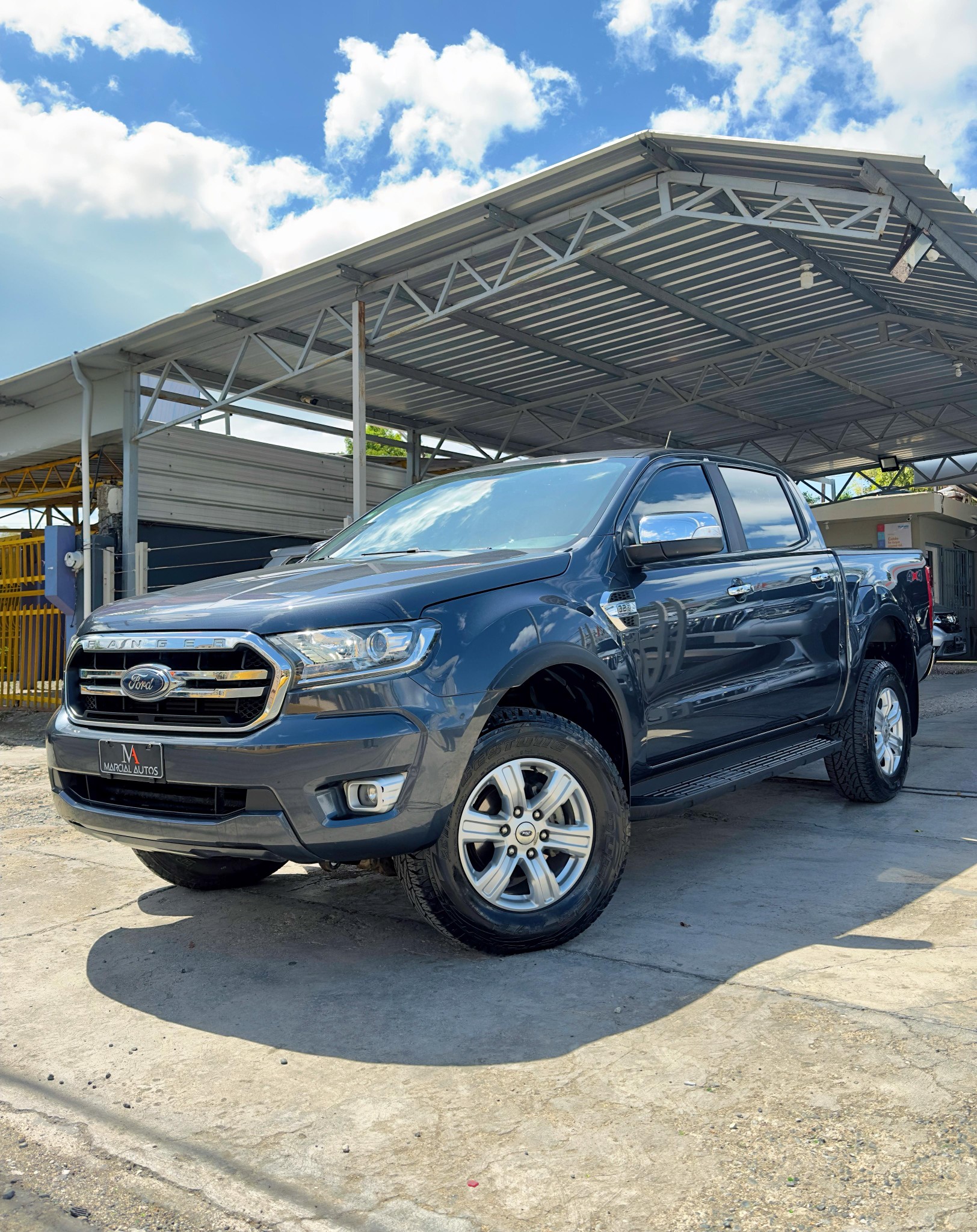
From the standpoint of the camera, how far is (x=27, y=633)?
1352cm

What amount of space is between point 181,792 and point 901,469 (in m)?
23.2

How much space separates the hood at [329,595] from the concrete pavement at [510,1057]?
1140 millimetres

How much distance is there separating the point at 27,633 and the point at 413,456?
7206 mm

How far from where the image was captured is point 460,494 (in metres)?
4.79

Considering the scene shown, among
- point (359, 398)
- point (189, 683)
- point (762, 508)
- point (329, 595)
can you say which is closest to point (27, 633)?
point (359, 398)

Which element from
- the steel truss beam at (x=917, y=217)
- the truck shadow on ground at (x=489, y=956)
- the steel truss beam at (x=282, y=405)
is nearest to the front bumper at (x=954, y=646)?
the steel truss beam at (x=282, y=405)

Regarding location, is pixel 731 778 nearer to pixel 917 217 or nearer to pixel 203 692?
pixel 203 692

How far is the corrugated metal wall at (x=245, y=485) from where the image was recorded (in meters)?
13.9

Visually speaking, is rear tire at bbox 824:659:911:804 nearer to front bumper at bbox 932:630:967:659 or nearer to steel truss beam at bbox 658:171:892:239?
steel truss beam at bbox 658:171:892:239

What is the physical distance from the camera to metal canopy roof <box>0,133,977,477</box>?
8.90 meters

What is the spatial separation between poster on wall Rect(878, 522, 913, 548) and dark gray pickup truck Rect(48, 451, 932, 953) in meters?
21.0

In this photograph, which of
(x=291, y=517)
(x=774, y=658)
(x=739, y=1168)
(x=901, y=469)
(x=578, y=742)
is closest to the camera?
(x=739, y=1168)

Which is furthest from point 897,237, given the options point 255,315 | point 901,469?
point 901,469

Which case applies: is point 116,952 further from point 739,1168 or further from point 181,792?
point 739,1168
